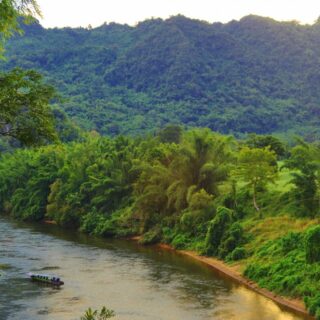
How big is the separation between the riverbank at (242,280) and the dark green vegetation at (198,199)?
0.51m

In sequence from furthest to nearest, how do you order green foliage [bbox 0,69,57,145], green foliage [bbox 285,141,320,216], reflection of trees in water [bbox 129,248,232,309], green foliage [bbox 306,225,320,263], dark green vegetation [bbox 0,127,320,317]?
green foliage [bbox 285,141,320,216] → dark green vegetation [bbox 0,127,320,317] → reflection of trees in water [bbox 129,248,232,309] → green foliage [bbox 306,225,320,263] → green foliage [bbox 0,69,57,145]

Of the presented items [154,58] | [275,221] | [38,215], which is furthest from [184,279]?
[154,58]

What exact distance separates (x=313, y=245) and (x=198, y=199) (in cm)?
1907

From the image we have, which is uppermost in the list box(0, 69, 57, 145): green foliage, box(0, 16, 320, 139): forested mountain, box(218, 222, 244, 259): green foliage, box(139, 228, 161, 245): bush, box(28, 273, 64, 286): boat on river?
box(0, 16, 320, 139): forested mountain

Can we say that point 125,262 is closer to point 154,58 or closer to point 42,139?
point 42,139

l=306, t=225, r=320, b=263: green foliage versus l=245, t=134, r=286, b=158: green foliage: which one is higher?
l=245, t=134, r=286, b=158: green foliage

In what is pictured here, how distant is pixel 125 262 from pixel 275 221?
1275 cm

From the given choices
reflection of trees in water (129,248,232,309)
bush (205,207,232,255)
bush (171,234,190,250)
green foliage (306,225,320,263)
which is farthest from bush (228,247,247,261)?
green foliage (306,225,320,263)

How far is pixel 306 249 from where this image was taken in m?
35.9

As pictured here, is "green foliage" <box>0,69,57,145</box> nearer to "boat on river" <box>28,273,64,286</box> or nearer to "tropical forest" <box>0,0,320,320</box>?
"tropical forest" <box>0,0,320,320</box>

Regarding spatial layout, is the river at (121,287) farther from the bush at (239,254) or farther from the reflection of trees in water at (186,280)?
the bush at (239,254)

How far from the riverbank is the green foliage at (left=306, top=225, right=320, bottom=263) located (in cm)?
304

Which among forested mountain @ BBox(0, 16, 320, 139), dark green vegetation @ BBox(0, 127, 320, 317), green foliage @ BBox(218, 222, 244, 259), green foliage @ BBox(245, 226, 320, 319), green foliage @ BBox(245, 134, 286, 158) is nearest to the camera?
green foliage @ BBox(245, 226, 320, 319)

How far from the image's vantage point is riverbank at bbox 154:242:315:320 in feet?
109
